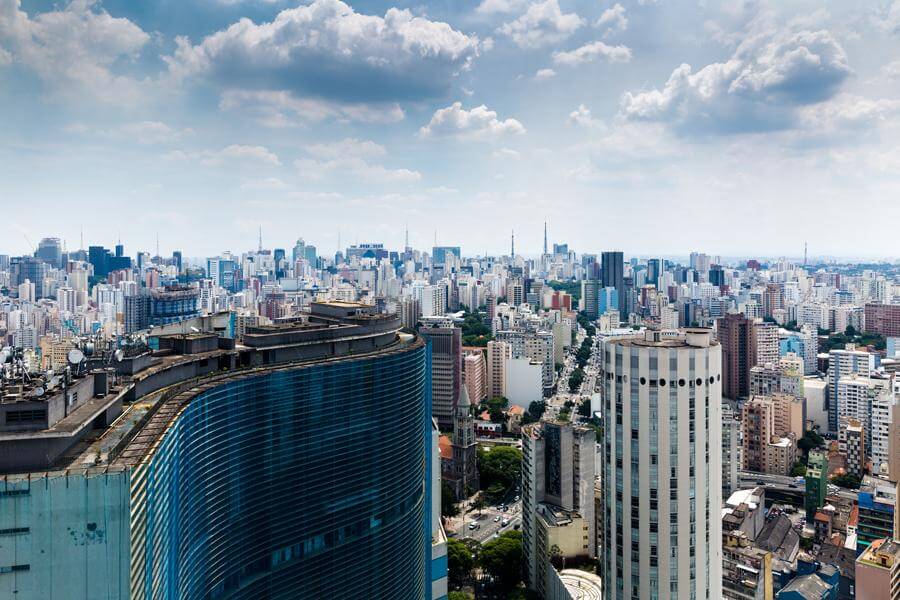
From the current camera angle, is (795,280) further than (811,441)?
Yes

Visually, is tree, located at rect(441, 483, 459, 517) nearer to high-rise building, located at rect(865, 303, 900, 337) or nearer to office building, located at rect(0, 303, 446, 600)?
office building, located at rect(0, 303, 446, 600)

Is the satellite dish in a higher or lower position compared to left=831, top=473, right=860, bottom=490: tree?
higher

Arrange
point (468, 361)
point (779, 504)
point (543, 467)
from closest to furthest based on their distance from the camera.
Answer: point (543, 467), point (779, 504), point (468, 361)

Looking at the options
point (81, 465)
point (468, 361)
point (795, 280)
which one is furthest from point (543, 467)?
point (795, 280)

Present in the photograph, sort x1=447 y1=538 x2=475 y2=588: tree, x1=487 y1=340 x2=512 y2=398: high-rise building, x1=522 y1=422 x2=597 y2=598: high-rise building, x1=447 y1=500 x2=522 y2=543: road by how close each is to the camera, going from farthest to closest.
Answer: x1=487 y1=340 x2=512 y2=398: high-rise building → x1=447 y1=500 x2=522 y2=543: road → x1=447 y1=538 x2=475 y2=588: tree → x1=522 y1=422 x2=597 y2=598: high-rise building

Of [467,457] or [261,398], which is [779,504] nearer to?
[467,457]

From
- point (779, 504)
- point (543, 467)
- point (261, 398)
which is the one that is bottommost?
point (779, 504)

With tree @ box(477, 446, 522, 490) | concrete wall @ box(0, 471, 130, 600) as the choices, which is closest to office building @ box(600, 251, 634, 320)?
tree @ box(477, 446, 522, 490)

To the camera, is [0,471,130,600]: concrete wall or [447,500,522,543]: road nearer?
[0,471,130,600]: concrete wall
